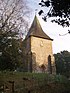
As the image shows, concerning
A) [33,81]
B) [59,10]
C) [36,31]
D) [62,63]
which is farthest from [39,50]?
[59,10]

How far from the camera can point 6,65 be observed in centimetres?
3012

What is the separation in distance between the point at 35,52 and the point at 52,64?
4.97m

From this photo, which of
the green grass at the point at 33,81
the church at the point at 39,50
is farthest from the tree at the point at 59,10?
the church at the point at 39,50

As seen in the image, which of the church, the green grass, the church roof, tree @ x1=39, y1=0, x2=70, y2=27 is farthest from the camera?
the church roof

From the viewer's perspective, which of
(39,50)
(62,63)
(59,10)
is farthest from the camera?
(62,63)

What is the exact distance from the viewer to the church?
50062 millimetres

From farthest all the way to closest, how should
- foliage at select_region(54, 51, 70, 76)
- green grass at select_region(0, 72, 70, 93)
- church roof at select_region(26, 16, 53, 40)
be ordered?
foliage at select_region(54, 51, 70, 76), church roof at select_region(26, 16, 53, 40), green grass at select_region(0, 72, 70, 93)

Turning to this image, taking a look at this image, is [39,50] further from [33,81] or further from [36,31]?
[33,81]

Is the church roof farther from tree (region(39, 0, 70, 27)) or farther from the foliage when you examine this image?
tree (region(39, 0, 70, 27))

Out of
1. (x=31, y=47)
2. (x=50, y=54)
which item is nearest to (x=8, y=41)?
(x=31, y=47)

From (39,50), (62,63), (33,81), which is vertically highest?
(39,50)

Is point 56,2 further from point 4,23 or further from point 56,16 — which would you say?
point 4,23

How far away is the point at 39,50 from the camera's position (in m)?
53.0

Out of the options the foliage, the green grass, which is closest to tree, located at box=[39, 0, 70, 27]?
the green grass
